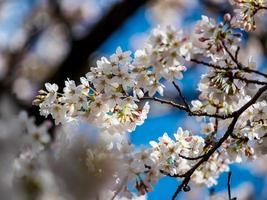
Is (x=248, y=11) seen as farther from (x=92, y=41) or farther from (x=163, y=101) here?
(x=92, y=41)

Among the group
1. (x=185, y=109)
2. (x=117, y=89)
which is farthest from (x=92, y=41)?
(x=185, y=109)

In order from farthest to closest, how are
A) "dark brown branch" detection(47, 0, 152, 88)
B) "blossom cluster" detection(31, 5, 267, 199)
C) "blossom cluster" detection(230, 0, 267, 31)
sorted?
"dark brown branch" detection(47, 0, 152, 88), "blossom cluster" detection(230, 0, 267, 31), "blossom cluster" detection(31, 5, 267, 199)

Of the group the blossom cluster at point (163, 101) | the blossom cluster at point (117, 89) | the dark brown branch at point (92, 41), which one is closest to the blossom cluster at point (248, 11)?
the blossom cluster at point (163, 101)

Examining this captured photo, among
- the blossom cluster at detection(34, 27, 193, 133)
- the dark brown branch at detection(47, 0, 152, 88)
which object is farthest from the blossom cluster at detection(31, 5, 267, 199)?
the dark brown branch at detection(47, 0, 152, 88)

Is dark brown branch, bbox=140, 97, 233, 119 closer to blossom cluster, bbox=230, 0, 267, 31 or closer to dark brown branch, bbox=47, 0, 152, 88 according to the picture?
blossom cluster, bbox=230, 0, 267, 31

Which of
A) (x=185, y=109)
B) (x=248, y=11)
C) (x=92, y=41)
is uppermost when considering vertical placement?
(x=92, y=41)

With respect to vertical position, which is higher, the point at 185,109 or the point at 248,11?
the point at 248,11

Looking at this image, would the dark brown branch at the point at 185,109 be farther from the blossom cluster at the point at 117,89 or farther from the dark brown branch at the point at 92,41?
the dark brown branch at the point at 92,41

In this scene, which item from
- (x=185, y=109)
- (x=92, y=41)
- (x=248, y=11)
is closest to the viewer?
(x=185, y=109)

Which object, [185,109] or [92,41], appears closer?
[185,109]

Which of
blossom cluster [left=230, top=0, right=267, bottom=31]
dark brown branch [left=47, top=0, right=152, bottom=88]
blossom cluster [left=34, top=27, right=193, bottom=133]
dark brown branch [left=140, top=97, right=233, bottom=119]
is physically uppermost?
dark brown branch [left=47, top=0, right=152, bottom=88]

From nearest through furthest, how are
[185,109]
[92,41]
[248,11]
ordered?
[185,109], [248,11], [92,41]

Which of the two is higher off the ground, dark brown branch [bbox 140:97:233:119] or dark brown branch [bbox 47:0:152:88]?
dark brown branch [bbox 47:0:152:88]
